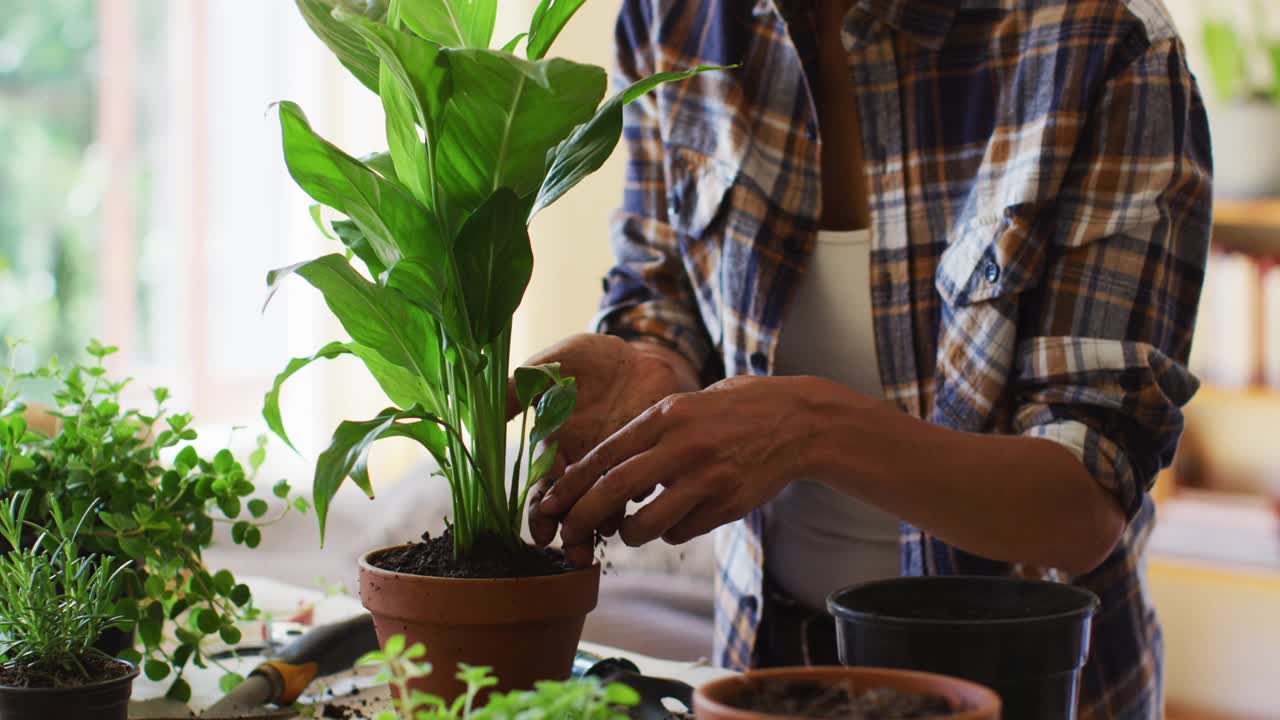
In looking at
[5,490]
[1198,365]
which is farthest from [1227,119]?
[5,490]

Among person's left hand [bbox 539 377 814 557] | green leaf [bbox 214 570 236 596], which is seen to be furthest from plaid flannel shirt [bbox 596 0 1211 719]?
green leaf [bbox 214 570 236 596]

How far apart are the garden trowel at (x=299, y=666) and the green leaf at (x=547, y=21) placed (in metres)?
0.43

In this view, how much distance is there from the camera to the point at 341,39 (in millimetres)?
719

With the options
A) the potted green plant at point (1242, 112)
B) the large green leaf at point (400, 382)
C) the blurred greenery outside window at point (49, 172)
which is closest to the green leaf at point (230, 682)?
the large green leaf at point (400, 382)

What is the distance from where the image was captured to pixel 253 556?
2014 mm

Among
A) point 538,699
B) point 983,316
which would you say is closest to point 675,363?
point 983,316

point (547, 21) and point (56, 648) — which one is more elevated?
Answer: point (547, 21)

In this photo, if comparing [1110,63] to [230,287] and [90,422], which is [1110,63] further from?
[230,287]

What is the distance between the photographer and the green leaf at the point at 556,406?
2.48ft

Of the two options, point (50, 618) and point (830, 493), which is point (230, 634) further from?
point (830, 493)

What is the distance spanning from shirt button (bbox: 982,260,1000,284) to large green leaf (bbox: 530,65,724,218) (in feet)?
1.32

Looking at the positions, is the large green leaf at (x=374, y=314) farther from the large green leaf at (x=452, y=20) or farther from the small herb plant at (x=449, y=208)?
the large green leaf at (x=452, y=20)

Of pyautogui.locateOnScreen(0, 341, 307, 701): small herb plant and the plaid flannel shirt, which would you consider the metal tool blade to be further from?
the plaid flannel shirt

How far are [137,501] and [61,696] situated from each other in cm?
19
